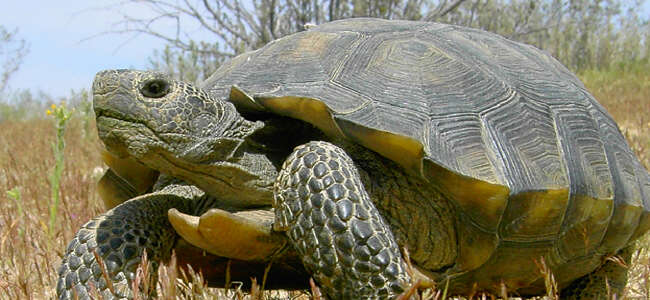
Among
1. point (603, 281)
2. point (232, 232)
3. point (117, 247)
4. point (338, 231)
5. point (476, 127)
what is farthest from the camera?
point (603, 281)

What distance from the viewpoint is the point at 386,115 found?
208 cm

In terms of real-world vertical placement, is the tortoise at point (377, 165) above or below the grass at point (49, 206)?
above

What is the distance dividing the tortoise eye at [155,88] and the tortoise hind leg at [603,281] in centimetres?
211

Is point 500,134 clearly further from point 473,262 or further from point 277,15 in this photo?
point 277,15

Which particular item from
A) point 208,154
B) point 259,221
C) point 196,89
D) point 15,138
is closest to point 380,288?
point 259,221

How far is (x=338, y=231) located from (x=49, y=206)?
2536 millimetres

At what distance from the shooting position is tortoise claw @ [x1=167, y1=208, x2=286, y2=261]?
1.92 m

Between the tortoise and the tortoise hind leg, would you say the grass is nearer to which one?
the tortoise hind leg

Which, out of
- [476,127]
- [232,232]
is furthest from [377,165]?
[232,232]

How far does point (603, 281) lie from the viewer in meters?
2.75

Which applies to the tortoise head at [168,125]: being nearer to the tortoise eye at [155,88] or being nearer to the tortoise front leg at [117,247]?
the tortoise eye at [155,88]

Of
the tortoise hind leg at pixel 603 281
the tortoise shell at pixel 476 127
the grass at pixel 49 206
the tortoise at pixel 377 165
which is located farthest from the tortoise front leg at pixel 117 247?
the tortoise hind leg at pixel 603 281

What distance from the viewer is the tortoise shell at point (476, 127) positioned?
2.08 metres

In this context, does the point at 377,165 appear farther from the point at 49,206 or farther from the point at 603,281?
the point at 49,206
